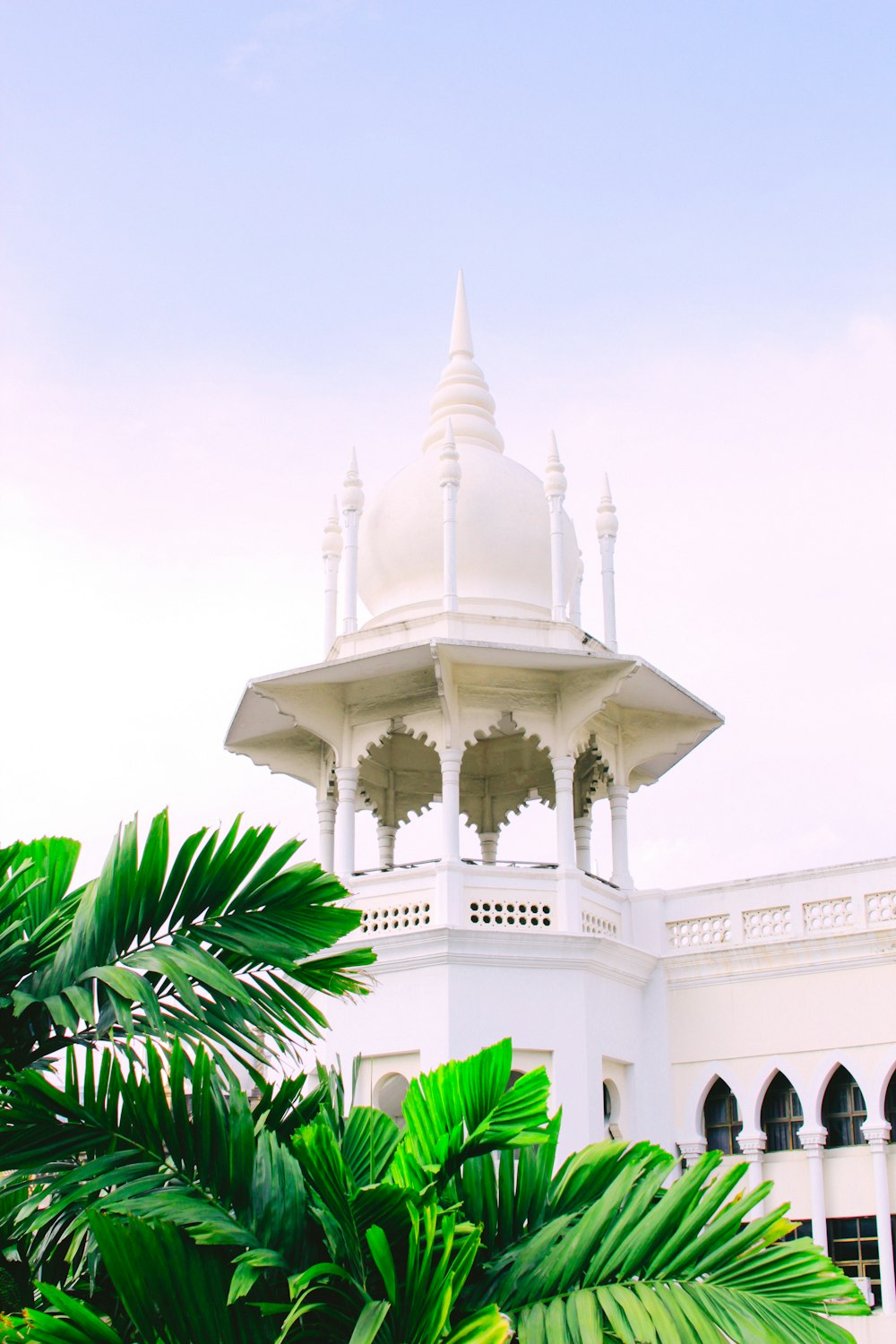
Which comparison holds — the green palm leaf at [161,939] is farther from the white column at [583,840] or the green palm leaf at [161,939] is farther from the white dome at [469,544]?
the white column at [583,840]

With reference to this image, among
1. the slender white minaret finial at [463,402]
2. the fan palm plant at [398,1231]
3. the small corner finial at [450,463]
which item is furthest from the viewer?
the slender white minaret finial at [463,402]

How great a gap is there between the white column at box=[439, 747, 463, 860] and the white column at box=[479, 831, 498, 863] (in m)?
3.72

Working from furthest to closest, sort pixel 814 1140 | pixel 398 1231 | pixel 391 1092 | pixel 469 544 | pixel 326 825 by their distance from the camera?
pixel 326 825 → pixel 469 544 → pixel 391 1092 → pixel 814 1140 → pixel 398 1231

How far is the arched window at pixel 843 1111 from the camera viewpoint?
1581 centimetres

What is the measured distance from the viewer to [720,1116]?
16.8 meters

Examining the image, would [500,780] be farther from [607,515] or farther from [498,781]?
[607,515]

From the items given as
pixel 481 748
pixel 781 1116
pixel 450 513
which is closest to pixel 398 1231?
pixel 781 1116

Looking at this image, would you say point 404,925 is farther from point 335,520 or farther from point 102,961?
point 102,961

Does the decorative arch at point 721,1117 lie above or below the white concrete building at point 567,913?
below

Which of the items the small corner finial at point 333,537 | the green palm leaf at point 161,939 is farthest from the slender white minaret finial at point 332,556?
the green palm leaf at point 161,939

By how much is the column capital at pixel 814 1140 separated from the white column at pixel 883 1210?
17.5 inches

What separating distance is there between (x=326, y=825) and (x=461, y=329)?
272 inches

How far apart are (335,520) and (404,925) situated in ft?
17.5

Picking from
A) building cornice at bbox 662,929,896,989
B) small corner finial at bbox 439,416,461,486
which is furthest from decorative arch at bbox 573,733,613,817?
small corner finial at bbox 439,416,461,486
